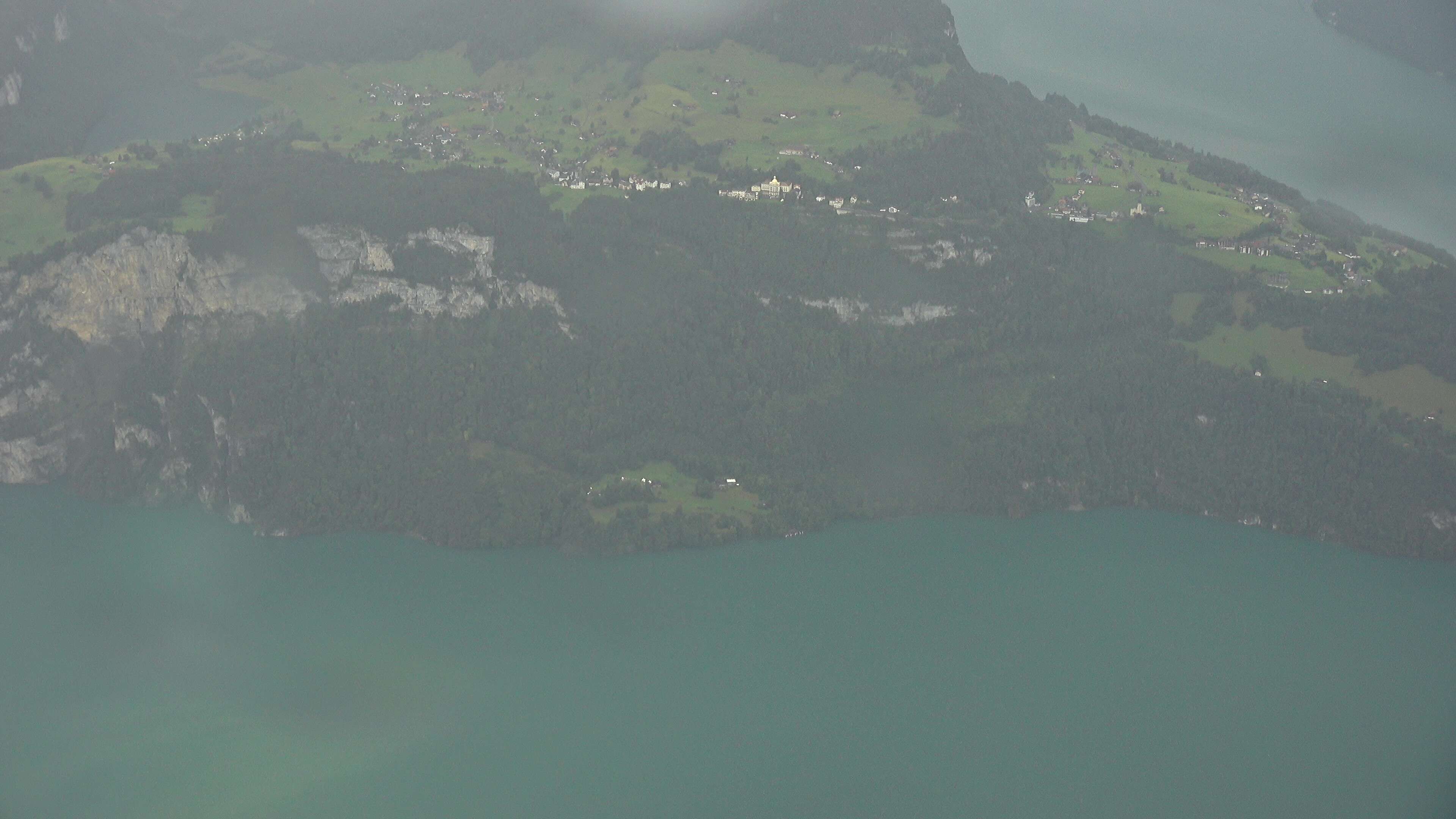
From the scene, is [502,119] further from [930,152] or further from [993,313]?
[993,313]

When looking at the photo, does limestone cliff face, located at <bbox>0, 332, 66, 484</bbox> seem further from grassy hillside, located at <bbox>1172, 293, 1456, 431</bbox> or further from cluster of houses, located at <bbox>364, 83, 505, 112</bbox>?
grassy hillside, located at <bbox>1172, 293, 1456, 431</bbox>

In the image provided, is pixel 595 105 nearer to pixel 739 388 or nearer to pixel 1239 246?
pixel 739 388

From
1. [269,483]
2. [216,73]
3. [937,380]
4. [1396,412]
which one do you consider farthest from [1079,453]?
[216,73]

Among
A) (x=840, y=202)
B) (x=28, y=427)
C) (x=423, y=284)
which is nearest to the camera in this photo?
(x=28, y=427)

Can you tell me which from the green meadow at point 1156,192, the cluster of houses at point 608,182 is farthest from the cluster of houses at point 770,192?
the green meadow at point 1156,192

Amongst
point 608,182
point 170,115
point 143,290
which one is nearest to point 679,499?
point 608,182

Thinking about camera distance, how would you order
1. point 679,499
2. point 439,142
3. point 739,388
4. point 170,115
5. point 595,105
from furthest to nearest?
point 170,115
point 595,105
point 439,142
point 739,388
point 679,499

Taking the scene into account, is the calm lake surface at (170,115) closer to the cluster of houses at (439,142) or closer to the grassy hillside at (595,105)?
the grassy hillside at (595,105)

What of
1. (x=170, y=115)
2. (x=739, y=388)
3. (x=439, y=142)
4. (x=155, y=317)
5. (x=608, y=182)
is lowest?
(x=739, y=388)

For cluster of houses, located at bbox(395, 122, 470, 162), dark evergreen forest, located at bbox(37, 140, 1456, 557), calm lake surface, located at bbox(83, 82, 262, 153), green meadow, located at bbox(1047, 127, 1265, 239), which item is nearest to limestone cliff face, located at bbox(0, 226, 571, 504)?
dark evergreen forest, located at bbox(37, 140, 1456, 557)
